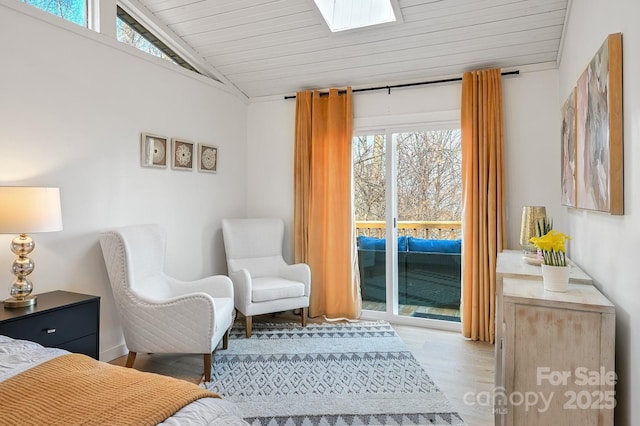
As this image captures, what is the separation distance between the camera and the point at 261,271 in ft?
12.4

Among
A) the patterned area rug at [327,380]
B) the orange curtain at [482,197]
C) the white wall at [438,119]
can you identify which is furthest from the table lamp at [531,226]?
the patterned area rug at [327,380]

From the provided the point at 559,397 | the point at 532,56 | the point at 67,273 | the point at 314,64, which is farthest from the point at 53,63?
the point at 532,56

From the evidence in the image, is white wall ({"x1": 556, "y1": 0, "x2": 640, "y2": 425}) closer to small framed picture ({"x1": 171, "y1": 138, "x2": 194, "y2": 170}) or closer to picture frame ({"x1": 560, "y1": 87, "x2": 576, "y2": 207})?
picture frame ({"x1": 560, "y1": 87, "x2": 576, "y2": 207})

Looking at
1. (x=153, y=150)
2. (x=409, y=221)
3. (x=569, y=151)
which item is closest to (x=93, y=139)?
(x=153, y=150)

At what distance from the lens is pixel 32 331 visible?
1961 millimetres

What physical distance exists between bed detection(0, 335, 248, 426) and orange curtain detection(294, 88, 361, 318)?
8.88 feet

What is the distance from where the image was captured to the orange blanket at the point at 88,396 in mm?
938

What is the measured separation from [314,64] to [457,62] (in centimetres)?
129

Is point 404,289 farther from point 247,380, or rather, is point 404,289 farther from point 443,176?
point 247,380

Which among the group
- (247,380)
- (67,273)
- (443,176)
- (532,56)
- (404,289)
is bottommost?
(247,380)

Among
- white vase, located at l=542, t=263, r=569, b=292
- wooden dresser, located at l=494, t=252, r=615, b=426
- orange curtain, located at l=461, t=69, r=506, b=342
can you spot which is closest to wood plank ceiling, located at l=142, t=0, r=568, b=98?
orange curtain, located at l=461, t=69, r=506, b=342

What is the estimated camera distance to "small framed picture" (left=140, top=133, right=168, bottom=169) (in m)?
3.05

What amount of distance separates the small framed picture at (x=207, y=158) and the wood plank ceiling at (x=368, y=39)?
2.66 ft

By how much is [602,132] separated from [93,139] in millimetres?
3030
